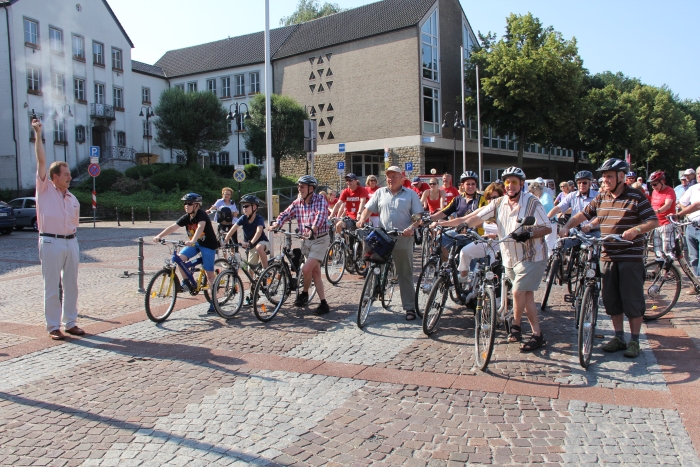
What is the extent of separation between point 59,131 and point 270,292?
118 ft

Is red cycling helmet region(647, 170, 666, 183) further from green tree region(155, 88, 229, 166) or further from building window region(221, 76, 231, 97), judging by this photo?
building window region(221, 76, 231, 97)

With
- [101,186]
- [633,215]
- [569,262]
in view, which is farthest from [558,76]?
[633,215]

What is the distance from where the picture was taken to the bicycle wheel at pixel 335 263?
10.2 meters

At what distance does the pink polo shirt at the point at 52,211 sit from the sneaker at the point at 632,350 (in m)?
5.89

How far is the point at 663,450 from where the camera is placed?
363 centimetres

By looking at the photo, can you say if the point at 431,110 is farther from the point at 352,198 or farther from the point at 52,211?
the point at 52,211

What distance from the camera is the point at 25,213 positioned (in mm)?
24922

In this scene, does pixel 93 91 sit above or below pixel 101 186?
above

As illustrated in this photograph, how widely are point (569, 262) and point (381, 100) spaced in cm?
3276

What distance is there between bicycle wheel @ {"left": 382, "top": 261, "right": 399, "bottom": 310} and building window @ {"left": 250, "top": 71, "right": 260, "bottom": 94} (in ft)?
143

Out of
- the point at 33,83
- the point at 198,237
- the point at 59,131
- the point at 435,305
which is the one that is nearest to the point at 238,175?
the point at 33,83

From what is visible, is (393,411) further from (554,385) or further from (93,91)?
(93,91)

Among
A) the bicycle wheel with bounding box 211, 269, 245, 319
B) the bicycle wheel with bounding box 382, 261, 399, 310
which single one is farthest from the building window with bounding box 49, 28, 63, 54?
the bicycle wheel with bounding box 382, 261, 399, 310

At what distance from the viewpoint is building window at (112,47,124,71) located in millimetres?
42041
